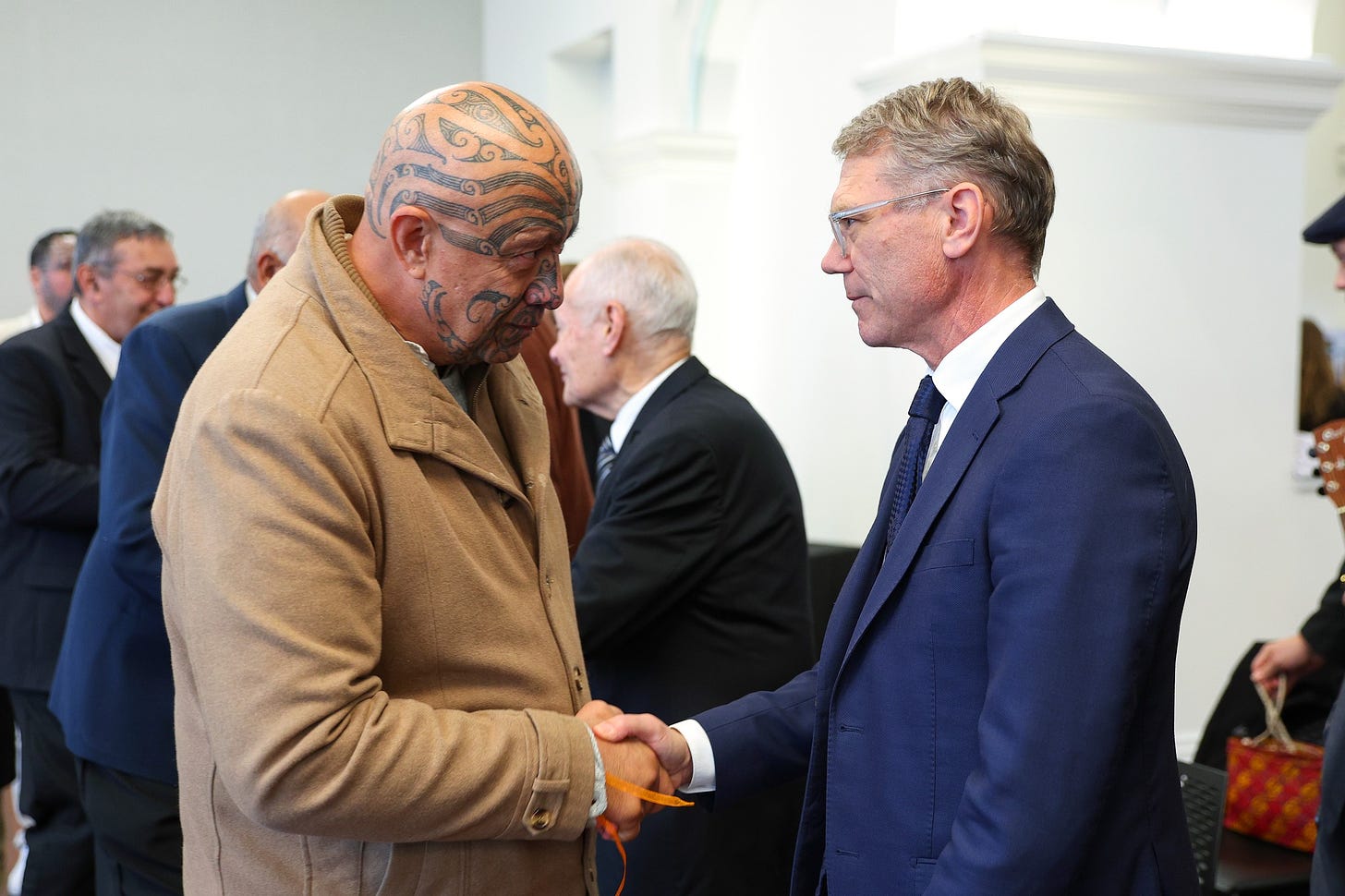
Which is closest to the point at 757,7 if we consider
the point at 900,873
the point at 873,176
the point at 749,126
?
the point at 749,126

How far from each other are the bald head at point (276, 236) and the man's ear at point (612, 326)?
72cm

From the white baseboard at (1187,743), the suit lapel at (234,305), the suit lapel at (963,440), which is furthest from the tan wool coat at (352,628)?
the white baseboard at (1187,743)

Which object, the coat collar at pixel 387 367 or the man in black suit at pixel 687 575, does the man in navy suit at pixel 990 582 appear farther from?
the man in black suit at pixel 687 575

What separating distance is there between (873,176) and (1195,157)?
2.78 meters

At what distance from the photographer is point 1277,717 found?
3.00 m

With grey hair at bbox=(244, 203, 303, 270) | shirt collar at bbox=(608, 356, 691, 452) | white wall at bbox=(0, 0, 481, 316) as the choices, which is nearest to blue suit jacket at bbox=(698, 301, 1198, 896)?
shirt collar at bbox=(608, 356, 691, 452)

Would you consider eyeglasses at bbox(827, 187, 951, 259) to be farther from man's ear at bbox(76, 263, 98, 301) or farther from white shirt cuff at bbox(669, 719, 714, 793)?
man's ear at bbox(76, 263, 98, 301)

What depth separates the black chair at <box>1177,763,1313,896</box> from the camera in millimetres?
2791

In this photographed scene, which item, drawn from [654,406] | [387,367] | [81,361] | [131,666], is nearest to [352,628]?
[387,367]

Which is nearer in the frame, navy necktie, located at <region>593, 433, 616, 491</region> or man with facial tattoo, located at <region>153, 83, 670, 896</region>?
man with facial tattoo, located at <region>153, 83, 670, 896</region>

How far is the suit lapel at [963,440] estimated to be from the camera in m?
1.48

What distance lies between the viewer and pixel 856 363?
4488mm

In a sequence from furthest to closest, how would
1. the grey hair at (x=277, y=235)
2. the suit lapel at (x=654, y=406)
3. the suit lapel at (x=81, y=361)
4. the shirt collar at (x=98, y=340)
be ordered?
1. the shirt collar at (x=98, y=340)
2. the suit lapel at (x=81, y=361)
3. the grey hair at (x=277, y=235)
4. the suit lapel at (x=654, y=406)

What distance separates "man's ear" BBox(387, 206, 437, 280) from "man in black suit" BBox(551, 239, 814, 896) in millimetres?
1111
